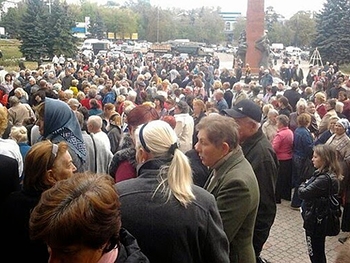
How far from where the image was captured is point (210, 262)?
2.57 metres

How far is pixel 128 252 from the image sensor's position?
2.00 meters

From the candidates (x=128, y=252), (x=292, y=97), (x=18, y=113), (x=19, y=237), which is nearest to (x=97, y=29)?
(x=292, y=97)

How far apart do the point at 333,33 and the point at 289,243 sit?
116ft

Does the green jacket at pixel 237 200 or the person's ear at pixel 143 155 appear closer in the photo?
the person's ear at pixel 143 155

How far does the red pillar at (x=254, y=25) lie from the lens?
30625mm

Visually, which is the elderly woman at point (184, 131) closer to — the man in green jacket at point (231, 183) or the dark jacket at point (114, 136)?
the dark jacket at point (114, 136)

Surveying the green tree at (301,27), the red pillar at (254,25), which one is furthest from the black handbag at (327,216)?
the green tree at (301,27)

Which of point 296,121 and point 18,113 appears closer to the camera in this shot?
point 18,113

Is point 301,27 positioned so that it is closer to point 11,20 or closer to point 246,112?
point 11,20

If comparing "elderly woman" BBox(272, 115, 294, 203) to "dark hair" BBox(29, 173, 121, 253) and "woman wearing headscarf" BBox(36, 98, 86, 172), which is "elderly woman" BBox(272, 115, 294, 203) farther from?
"dark hair" BBox(29, 173, 121, 253)

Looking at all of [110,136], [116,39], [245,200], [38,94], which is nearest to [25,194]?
[245,200]

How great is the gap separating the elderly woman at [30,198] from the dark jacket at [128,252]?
765 mm

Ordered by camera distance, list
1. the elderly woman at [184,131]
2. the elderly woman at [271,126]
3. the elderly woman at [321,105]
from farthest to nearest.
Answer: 1. the elderly woman at [321,105]
2. the elderly woman at [271,126]
3. the elderly woman at [184,131]

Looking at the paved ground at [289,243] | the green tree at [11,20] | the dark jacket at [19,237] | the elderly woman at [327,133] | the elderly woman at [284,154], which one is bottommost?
the paved ground at [289,243]
